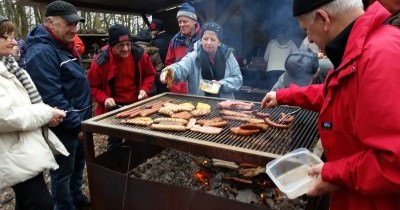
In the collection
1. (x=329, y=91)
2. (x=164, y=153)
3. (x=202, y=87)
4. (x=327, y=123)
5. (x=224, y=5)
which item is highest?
(x=224, y=5)

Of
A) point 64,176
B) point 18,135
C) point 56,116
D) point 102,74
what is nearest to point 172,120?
point 56,116

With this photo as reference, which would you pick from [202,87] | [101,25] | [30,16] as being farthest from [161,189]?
[101,25]

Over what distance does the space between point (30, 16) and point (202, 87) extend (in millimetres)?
9994

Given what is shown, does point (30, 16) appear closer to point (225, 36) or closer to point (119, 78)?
point (225, 36)

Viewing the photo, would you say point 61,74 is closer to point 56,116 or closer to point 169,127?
point 56,116

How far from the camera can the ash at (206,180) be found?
3.50 metres

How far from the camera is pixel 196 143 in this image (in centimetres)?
242

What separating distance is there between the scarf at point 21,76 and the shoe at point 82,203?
5.83 feet

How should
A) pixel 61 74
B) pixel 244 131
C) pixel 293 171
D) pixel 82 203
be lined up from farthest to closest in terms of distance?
1. pixel 82 203
2. pixel 61 74
3. pixel 244 131
4. pixel 293 171

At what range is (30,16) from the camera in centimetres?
1116

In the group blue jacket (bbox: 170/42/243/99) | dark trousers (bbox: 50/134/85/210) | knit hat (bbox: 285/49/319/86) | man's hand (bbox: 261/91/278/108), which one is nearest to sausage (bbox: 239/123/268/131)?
man's hand (bbox: 261/91/278/108)

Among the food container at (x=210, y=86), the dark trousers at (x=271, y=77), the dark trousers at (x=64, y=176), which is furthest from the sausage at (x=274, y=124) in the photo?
the dark trousers at (x=271, y=77)

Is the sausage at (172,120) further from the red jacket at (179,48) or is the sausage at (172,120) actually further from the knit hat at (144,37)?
the knit hat at (144,37)

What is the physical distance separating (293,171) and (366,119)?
728 millimetres
